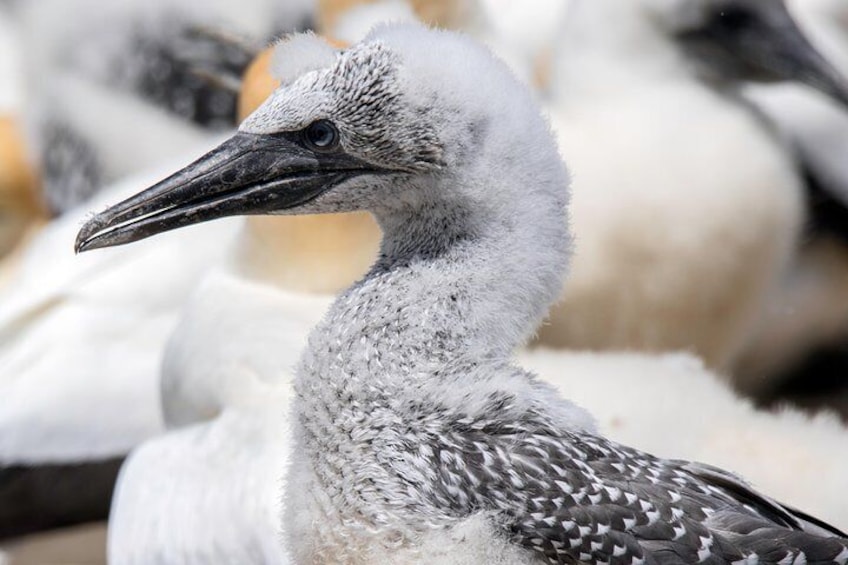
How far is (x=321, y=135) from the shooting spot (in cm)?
203

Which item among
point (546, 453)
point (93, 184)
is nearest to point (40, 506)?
point (93, 184)

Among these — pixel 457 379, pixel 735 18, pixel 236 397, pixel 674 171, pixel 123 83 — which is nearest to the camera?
pixel 457 379

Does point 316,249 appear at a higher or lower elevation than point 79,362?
higher

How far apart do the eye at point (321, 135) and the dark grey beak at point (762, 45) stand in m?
1.65

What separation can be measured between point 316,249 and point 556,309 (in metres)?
0.46

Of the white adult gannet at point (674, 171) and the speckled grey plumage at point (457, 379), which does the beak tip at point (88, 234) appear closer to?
the speckled grey plumage at point (457, 379)

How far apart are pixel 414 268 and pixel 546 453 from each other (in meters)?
0.28

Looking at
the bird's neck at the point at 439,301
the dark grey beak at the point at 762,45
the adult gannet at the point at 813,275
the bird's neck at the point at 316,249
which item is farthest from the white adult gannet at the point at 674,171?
the bird's neck at the point at 439,301

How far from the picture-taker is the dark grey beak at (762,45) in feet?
11.4

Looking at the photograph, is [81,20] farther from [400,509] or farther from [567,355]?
[400,509]

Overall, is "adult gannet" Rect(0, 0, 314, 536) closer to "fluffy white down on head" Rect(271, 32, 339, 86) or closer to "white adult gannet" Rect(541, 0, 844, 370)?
"white adult gannet" Rect(541, 0, 844, 370)

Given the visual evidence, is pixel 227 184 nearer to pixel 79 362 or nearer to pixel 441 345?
pixel 441 345

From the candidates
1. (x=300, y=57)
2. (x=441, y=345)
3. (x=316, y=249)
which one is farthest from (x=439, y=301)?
(x=316, y=249)

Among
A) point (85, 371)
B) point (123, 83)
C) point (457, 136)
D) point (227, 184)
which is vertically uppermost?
point (457, 136)
